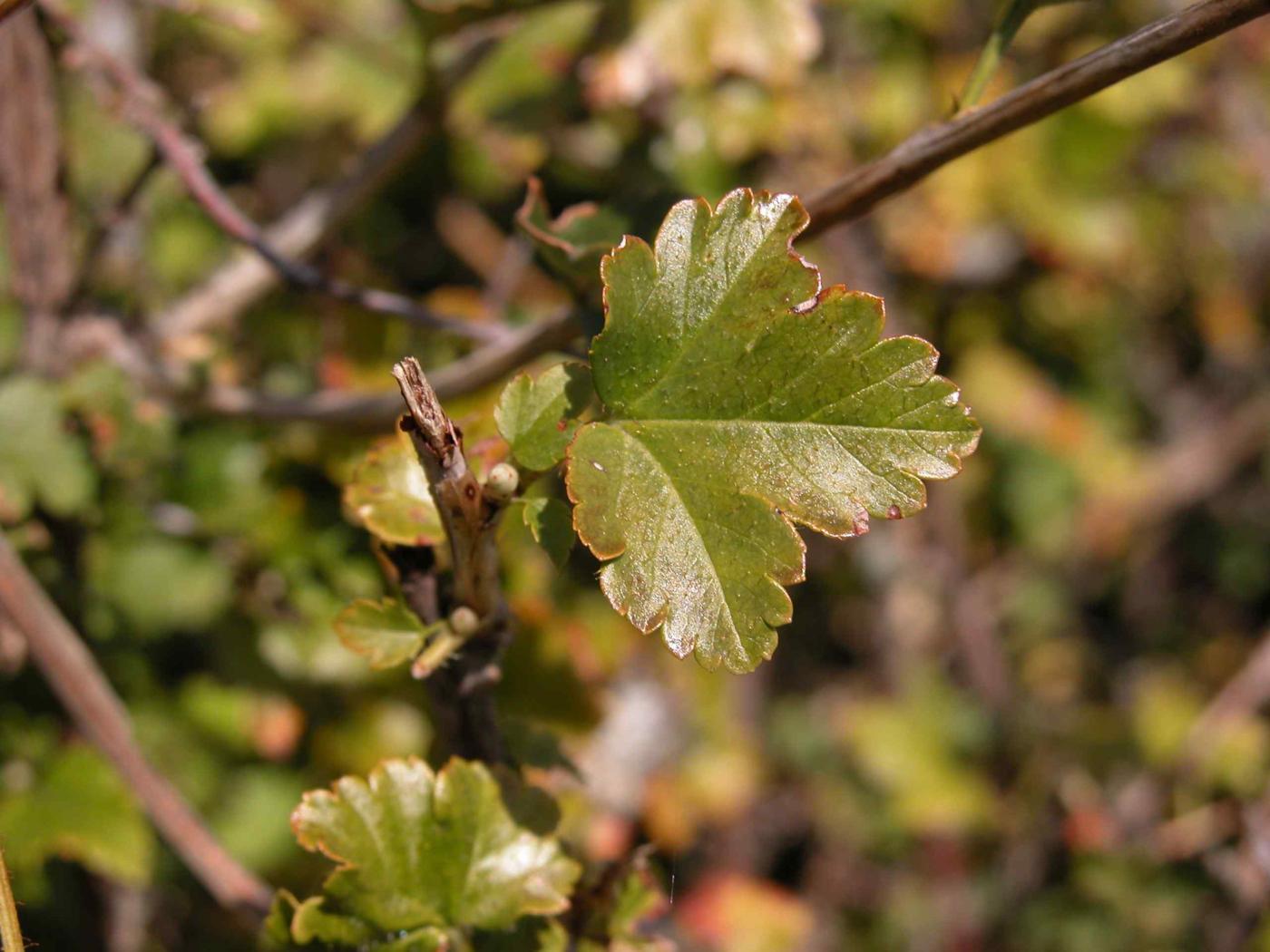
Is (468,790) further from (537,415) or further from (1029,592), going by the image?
(1029,592)

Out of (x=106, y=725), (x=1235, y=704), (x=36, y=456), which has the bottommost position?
(x=1235, y=704)

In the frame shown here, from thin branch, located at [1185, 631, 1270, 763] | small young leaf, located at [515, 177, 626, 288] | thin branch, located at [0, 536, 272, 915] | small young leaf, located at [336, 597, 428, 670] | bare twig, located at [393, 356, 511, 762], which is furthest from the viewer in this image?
thin branch, located at [1185, 631, 1270, 763]

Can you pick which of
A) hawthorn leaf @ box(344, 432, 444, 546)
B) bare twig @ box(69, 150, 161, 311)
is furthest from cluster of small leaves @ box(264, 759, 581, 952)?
bare twig @ box(69, 150, 161, 311)

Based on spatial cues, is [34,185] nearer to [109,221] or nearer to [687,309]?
[109,221]

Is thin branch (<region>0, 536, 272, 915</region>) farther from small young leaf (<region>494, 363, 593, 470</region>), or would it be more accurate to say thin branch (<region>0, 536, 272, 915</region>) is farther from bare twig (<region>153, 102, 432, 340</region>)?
small young leaf (<region>494, 363, 593, 470</region>)

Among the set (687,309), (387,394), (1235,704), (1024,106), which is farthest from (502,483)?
(1235,704)

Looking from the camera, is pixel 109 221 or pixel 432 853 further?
pixel 109 221

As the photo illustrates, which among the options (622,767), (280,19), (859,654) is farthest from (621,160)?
(859,654)
